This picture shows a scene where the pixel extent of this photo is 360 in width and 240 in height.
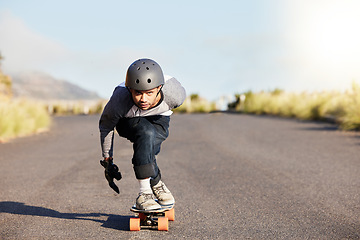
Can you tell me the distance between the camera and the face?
4.30 metres

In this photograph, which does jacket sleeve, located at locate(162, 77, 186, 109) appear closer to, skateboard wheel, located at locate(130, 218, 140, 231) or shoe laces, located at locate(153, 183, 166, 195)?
shoe laces, located at locate(153, 183, 166, 195)

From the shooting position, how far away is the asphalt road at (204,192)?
4574mm

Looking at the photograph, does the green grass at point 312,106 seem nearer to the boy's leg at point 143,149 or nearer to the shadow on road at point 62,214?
the shadow on road at point 62,214

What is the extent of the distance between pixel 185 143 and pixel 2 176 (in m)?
5.35

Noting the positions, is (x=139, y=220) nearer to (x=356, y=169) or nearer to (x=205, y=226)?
(x=205, y=226)

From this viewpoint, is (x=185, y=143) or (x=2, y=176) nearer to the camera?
(x=2, y=176)

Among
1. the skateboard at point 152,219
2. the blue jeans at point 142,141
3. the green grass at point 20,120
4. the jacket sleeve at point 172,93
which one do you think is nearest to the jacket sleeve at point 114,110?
the blue jeans at point 142,141

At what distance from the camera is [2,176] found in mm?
8062

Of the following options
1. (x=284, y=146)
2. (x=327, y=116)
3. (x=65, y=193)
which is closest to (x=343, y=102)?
(x=327, y=116)

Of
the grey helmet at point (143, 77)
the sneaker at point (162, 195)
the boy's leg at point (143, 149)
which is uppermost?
the grey helmet at point (143, 77)

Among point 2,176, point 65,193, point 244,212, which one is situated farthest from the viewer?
point 2,176

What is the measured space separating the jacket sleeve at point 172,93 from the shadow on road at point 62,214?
1.18m

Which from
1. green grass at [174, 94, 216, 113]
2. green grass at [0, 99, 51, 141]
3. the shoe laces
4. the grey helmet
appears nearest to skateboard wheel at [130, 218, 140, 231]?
the shoe laces

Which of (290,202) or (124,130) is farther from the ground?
(124,130)
